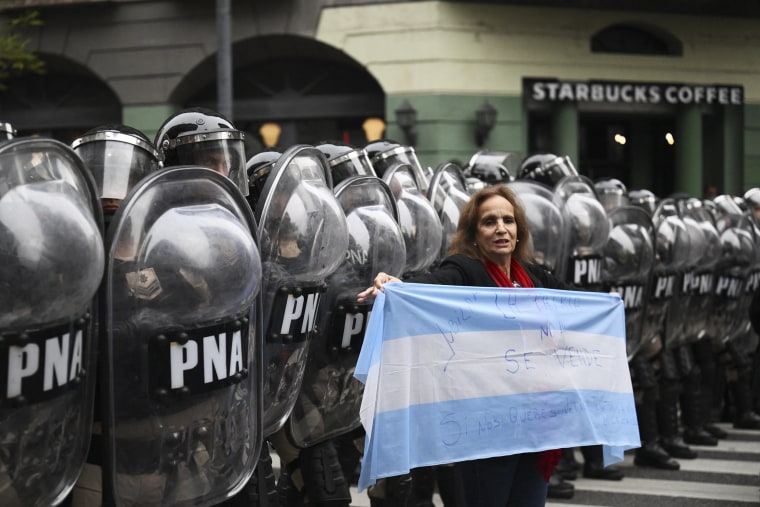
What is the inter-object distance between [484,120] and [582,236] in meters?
10.3

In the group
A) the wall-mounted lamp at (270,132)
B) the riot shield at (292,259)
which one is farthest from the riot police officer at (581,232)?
the wall-mounted lamp at (270,132)

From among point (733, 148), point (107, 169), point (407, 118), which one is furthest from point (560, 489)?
point (733, 148)

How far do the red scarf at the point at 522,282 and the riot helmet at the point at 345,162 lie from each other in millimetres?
1064

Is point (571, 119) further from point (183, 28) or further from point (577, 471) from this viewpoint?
point (577, 471)

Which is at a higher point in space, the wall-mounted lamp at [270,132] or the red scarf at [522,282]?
the wall-mounted lamp at [270,132]

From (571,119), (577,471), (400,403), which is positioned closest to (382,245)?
(400,403)

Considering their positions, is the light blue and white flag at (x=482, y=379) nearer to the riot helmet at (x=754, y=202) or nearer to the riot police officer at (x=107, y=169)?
the riot police officer at (x=107, y=169)

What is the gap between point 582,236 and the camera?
22.7ft

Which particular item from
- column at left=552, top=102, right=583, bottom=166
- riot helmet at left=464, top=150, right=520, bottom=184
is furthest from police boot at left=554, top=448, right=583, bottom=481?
column at left=552, top=102, right=583, bottom=166

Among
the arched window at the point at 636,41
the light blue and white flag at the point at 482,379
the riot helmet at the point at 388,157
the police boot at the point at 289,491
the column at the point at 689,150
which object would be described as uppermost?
the arched window at the point at 636,41

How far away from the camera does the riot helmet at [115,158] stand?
3684 millimetres

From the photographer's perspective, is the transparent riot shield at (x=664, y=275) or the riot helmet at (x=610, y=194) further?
the riot helmet at (x=610, y=194)

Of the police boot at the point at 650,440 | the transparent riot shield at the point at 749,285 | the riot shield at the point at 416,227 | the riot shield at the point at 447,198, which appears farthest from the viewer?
the transparent riot shield at the point at 749,285

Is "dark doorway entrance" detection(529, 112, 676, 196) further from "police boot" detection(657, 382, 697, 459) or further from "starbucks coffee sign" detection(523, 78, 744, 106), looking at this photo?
"police boot" detection(657, 382, 697, 459)
